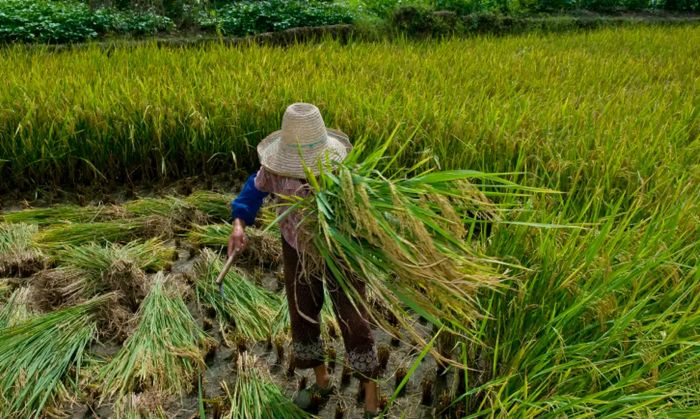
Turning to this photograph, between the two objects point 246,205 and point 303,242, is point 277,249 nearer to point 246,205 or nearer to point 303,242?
point 246,205

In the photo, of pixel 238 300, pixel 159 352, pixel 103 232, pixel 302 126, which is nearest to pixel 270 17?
pixel 103 232

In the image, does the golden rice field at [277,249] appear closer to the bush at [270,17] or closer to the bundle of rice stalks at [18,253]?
the bundle of rice stalks at [18,253]

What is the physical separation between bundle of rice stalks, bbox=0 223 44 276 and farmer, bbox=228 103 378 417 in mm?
1128

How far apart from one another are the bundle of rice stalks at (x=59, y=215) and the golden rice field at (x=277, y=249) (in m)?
0.01

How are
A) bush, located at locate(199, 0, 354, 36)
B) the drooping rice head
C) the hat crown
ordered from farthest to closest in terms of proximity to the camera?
bush, located at locate(199, 0, 354, 36) → the drooping rice head → the hat crown

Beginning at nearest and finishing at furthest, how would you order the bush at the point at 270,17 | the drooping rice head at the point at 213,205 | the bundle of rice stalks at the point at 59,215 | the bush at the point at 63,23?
1. the bundle of rice stalks at the point at 59,215
2. the drooping rice head at the point at 213,205
3. the bush at the point at 63,23
4. the bush at the point at 270,17

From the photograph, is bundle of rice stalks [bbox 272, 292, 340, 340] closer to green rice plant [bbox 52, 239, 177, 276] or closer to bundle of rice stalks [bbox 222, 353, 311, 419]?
bundle of rice stalks [bbox 222, 353, 311, 419]

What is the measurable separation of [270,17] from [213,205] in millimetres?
3004

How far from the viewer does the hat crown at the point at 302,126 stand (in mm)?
Answer: 1347

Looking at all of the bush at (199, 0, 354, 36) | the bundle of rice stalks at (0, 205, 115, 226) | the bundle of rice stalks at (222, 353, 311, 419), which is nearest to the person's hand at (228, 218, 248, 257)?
the bundle of rice stalks at (222, 353, 311, 419)

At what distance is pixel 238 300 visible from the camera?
79.6 inches

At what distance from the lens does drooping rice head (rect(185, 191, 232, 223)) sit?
261 cm

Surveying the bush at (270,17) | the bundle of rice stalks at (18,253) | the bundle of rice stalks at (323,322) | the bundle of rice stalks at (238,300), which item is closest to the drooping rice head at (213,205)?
the bundle of rice stalks at (238,300)

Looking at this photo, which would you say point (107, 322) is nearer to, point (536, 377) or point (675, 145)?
point (536, 377)
